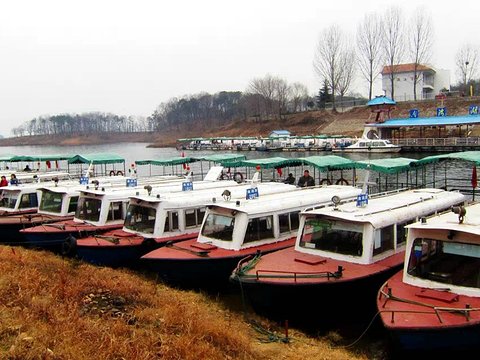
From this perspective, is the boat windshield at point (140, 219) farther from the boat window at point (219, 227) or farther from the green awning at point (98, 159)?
the green awning at point (98, 159)

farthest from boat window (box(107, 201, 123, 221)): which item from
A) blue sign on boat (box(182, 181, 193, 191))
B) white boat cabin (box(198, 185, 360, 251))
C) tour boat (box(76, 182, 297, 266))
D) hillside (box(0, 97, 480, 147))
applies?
hillside (box(0, 97, 480, 147))

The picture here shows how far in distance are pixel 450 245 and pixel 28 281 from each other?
28.7 feet

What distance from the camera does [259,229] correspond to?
13719mm

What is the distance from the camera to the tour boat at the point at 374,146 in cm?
6500

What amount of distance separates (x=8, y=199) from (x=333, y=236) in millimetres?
16005

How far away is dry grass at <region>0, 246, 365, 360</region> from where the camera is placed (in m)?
7.15

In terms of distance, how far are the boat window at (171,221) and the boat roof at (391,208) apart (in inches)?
193

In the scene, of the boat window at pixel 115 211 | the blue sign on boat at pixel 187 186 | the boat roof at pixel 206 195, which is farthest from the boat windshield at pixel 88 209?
the blue sign on boat at pixel 187 186

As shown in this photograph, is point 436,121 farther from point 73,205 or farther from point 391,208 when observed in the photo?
point 391,208

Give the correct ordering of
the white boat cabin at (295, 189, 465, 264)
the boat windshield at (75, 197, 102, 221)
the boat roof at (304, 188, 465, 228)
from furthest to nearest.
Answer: the boat windshield at (75, 197, 102, 221) < the boat roof at (304, 188, 465, 228) < the white boat cabin at (295, 189, 465, 264)

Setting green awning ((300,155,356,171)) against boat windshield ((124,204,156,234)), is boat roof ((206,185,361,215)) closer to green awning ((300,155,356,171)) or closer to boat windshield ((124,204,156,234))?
boat windshield ((124,204,156,234))

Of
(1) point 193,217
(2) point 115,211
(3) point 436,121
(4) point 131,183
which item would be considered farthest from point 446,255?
(3) point 436,121

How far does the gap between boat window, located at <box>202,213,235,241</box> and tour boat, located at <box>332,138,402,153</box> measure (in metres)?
54.8

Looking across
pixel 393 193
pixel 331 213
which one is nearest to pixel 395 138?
pixel 393 193
